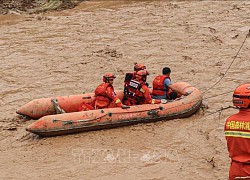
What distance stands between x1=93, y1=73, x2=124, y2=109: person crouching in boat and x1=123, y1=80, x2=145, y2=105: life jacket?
37cm

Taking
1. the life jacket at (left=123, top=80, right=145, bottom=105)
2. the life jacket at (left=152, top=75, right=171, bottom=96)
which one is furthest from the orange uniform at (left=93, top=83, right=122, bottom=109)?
the life jacket at (left=152, top=75, right=171, bottom=96)

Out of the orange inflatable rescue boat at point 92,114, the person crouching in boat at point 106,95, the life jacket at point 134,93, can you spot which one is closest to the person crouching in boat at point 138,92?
the life jacket at point 134,93

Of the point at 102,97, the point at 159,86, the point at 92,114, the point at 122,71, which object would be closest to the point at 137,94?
the point at 159,86

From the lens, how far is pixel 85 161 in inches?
271

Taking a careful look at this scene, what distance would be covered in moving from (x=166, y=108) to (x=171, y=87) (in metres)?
0.72

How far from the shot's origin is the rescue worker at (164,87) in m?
8.49

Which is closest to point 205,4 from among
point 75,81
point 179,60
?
point 179,60

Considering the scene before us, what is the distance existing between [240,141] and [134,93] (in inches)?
171

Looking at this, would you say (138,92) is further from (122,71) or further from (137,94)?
(122,71)

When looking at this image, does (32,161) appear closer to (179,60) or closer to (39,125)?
(39,125)

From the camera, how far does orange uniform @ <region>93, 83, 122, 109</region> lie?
789 centimetres

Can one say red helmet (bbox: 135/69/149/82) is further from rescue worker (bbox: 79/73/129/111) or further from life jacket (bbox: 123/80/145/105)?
rescue worker (bbox: 79/73/129/111)

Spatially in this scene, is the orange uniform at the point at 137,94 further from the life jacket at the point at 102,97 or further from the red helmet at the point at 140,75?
the life jacket at the point at 102,97

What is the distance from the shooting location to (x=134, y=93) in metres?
8.21
